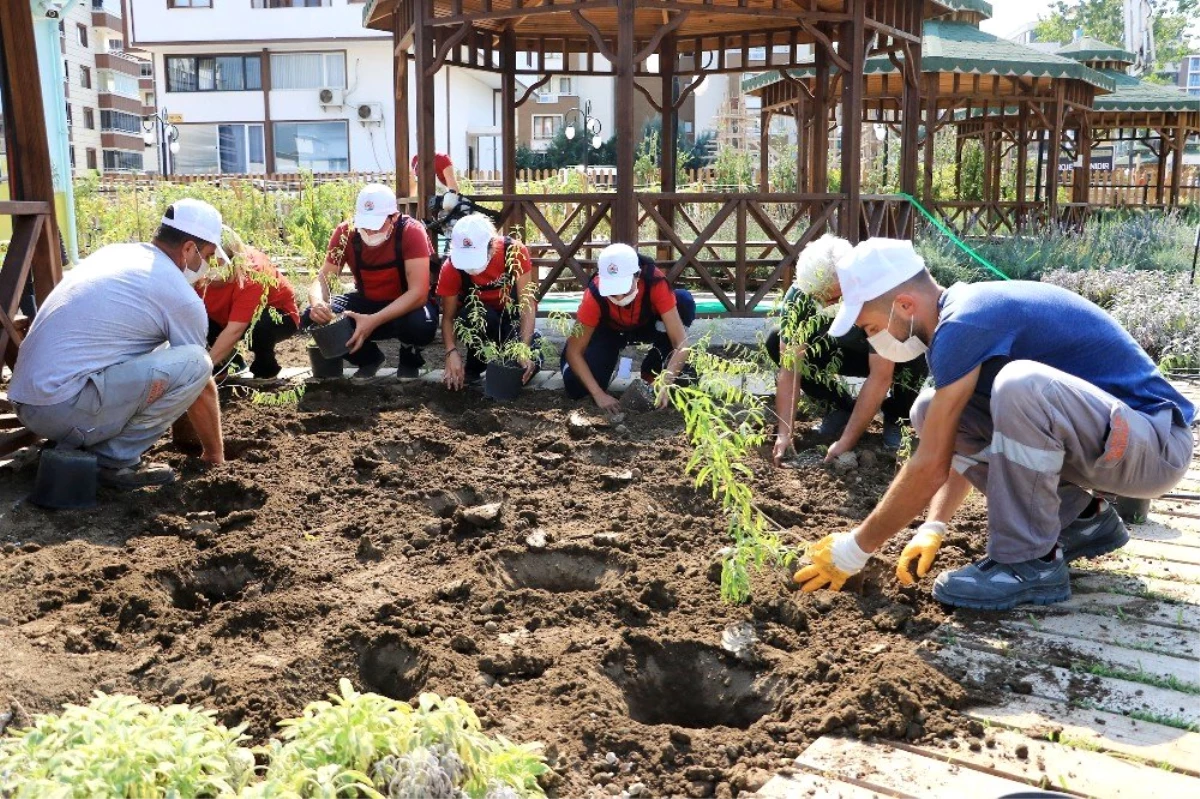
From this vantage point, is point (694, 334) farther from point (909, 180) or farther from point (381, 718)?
point (381, 718)

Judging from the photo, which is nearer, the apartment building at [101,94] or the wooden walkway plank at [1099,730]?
the wooden walkway plank at [1099,730]

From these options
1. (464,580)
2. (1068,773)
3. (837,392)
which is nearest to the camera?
(1068,773)

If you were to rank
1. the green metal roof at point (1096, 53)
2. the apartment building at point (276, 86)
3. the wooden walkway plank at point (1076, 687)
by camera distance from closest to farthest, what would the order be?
the wooden walkway plank at point (1076, 687), the green metal roof at point (1096, 53), the apartment building at point (276, 86)

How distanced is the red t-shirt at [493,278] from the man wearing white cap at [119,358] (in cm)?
195

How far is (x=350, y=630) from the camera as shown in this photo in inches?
133

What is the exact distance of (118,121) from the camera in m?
53.2

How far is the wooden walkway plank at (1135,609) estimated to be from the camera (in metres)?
3.39

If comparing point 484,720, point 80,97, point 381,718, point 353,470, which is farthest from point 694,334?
point 80,97

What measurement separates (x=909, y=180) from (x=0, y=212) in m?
7.46

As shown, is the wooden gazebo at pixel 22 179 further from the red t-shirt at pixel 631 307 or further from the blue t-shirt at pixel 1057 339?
the blue t-shirt at pixel 1057 339

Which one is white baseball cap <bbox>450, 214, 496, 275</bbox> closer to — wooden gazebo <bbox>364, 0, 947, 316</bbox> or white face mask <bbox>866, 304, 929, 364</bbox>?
wooden gazebo <bbox>364, 0, 947, 316</bbox>

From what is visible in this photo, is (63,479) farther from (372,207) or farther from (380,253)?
(380,253)

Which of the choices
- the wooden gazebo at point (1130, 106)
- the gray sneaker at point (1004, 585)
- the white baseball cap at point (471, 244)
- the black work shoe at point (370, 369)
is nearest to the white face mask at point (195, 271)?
the white baseball cap at point (471, 244)

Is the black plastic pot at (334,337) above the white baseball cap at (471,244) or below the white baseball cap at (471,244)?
below
